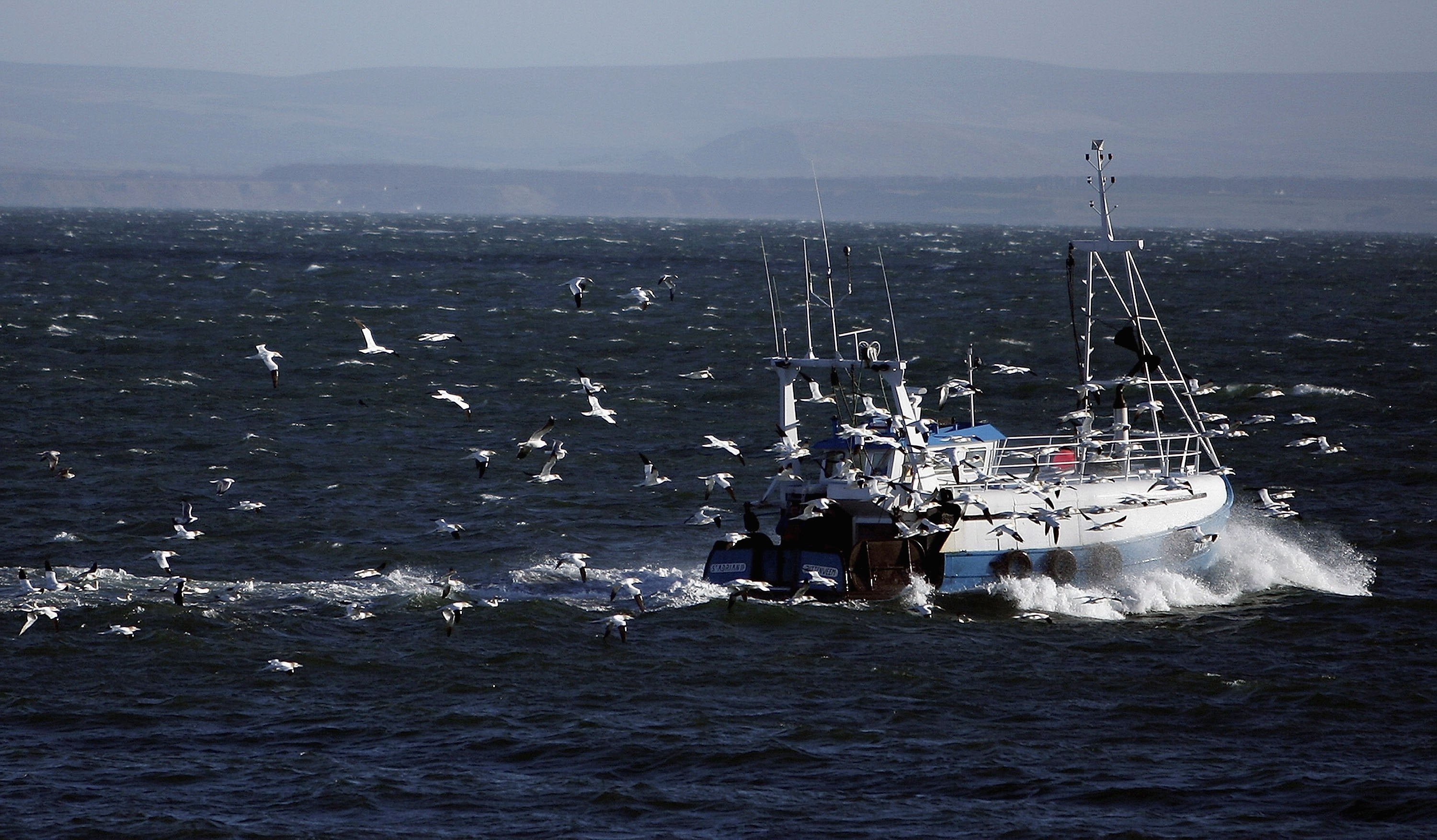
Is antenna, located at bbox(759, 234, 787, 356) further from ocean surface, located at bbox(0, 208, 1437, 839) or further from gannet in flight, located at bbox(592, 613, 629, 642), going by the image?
gannet in flight, located at bbox(592, 613, 629, 642)

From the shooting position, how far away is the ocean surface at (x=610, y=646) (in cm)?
2050

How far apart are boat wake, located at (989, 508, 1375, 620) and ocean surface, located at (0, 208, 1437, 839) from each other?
0.08 meters

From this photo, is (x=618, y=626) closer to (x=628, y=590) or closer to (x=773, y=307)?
(x=628, y=590)

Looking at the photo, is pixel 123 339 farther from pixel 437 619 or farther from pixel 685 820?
pixel 685 820

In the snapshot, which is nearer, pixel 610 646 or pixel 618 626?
pixel 610 646

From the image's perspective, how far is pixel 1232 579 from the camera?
3306 cm

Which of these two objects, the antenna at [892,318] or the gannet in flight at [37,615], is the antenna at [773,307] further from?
the gannet in flight at [37,615]

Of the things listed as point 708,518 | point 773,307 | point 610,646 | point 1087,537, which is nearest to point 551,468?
point 708,518

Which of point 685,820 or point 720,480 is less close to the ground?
point 720,480

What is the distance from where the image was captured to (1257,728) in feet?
77.2

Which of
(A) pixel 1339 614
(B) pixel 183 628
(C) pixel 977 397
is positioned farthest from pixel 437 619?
(C) pixel 977 397

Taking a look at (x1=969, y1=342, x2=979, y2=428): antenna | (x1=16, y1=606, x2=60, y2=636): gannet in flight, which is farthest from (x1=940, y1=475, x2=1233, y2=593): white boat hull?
(x1=16, y1=606, x2=60, y2=636): gannet in flight

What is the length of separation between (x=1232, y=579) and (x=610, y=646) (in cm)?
1272

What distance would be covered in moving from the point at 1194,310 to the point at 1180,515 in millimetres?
61398
